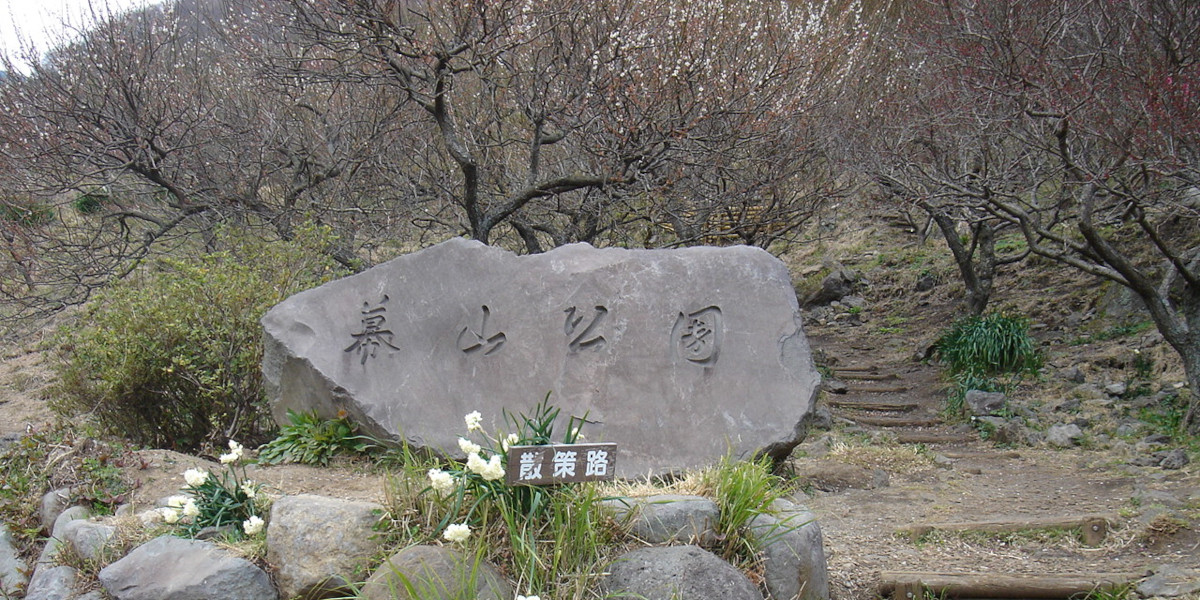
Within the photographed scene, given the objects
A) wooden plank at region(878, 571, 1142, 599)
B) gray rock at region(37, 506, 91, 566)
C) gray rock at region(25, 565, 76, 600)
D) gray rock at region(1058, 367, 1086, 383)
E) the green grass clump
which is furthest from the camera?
the green grass clump

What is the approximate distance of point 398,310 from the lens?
644 cm

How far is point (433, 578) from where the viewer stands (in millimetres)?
3707

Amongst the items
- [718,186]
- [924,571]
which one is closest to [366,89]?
[718,186]

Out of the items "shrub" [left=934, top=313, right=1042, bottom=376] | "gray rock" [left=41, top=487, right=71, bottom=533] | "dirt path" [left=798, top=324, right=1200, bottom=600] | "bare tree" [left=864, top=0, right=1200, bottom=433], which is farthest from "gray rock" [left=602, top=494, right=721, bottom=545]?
"shrub" [left=934, top=313, right=1042, bottom=376]

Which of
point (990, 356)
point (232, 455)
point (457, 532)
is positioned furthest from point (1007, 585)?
point (990, 356)

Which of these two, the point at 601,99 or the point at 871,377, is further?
the point at 871,377

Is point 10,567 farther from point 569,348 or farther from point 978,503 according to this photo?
point 978,503

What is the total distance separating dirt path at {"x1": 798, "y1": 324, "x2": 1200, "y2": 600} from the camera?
524 centimetres

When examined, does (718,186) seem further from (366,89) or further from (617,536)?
(617,536)

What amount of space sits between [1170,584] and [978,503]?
7.97 ft

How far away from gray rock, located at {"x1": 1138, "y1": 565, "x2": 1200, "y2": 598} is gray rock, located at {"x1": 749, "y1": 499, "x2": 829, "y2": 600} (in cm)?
157

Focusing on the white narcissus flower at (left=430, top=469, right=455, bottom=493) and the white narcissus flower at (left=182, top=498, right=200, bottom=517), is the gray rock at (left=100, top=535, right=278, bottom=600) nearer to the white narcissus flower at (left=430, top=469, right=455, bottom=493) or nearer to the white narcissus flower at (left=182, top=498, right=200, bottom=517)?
the white narcissus flower at (left=182, top=498, right=200, bottom=517)

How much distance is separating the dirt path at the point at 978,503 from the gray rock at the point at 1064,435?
196mm

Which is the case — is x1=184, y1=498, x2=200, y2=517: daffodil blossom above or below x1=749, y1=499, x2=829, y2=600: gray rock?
above
